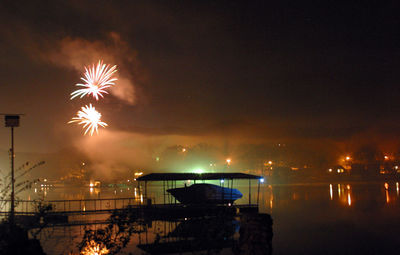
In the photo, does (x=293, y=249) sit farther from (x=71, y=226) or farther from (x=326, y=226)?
(x=71, y=226)

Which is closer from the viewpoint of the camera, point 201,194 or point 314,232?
point 314,232

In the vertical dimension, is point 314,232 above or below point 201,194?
below

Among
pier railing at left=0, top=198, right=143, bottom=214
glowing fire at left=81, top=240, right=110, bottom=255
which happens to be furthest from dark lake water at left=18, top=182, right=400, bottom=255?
pier railing at left=0, top=198, right=143, bottom=214

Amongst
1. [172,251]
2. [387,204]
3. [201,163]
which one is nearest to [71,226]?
[172,251]

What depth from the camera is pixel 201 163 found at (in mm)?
185750

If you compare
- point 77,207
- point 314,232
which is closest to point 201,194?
point 314,232

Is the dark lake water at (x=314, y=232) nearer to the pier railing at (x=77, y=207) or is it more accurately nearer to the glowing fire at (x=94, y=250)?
the glowing fire at (x=94, y=250)

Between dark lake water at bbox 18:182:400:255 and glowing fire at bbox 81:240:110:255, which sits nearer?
glowing fire at bbox 81:240:110:255

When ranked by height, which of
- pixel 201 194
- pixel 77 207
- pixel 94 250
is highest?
pixel 201 194

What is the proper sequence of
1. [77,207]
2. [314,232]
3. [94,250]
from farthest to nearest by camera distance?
[77,207] → [314,232] → [94,250]

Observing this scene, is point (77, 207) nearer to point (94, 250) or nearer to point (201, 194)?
point (201, 194)

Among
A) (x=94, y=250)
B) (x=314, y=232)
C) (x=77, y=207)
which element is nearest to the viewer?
(x=94, y=250)

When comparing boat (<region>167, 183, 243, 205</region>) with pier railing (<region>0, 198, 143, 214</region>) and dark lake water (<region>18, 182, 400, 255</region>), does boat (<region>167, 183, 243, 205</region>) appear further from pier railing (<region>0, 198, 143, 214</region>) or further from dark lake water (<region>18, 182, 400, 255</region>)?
dark lake water (<region>18, 182, 400, 255</region>)

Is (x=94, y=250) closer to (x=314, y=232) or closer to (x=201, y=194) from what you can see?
(x=314, y=232)
